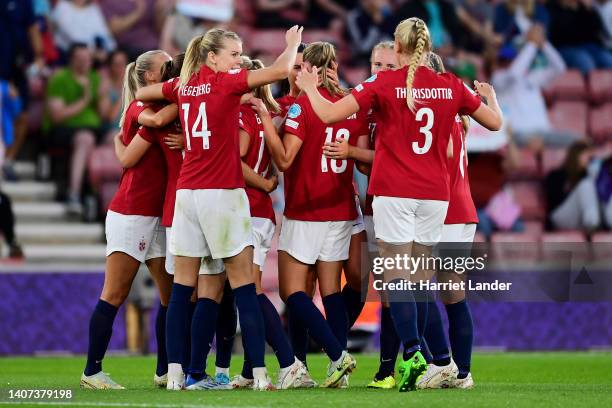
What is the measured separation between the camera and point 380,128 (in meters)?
6.97

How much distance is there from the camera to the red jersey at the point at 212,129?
683 centimetres

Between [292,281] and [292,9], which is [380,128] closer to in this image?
[292,281]

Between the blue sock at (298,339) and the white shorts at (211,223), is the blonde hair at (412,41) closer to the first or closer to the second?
the white shorts at (211,223)

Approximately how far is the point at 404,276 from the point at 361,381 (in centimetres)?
184

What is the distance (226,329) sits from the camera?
755 centimetres

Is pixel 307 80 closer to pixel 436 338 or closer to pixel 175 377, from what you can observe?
pixel 436 338

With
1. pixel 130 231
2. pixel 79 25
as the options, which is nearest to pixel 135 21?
pixel 79 25

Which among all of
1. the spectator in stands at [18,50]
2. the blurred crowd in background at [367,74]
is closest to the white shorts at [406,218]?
the blurred crowd in background at [367,74]

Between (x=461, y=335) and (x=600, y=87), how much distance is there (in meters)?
9.69

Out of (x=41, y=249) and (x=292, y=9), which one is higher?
(x=292, y=9)

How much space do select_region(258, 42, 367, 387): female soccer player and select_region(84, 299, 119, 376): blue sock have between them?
1021mm

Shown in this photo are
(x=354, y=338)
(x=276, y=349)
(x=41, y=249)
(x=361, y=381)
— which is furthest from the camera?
(x=41, y=249)

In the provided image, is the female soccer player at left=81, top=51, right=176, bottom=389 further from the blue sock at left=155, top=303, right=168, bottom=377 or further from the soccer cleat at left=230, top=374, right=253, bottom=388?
the soccer cleat at left=230, top=374, right=253, bottom=388

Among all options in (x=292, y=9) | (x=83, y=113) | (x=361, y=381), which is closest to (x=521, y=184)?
(x=292, y=9)
